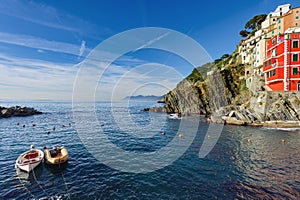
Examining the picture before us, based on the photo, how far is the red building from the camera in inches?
1458

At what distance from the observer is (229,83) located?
203 feet

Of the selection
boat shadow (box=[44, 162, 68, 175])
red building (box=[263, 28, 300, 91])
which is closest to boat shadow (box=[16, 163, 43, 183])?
boat shadow (box=[44, 162, 68, 175])

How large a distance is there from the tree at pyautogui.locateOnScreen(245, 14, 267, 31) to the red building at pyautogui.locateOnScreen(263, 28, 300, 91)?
46991mm

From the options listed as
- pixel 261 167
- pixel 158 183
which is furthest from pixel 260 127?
pixel 158 183

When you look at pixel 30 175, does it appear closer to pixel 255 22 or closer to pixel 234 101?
pixel 234 101

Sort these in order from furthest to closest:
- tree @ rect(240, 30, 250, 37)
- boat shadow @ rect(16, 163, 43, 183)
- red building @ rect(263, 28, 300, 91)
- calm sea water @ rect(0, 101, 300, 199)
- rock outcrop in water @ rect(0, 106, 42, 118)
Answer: tree @ rect(240, 30, 250, 37) < rock outcrop in water @ rect(0, 106, 42, 118) < red building @ rect(263, 28, 300, 91) < boat shadow @ rect(16, 163, 43, 183) < calm sea water @ rect(0, 101, 300, 199)

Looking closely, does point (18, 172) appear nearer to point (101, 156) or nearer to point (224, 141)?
point (101, 156)

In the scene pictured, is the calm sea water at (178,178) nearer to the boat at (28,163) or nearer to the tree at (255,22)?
the boat at (28,163)

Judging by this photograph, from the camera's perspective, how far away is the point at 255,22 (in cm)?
8025

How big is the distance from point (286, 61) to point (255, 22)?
183 feet

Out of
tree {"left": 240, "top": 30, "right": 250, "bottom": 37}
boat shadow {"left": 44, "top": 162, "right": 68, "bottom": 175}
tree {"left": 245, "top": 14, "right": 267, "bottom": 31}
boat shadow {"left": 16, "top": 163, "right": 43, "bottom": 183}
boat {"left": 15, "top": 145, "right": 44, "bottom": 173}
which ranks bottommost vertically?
boat shadow {"left": 16, "top": 163, "right": 43, "bottom": 183}

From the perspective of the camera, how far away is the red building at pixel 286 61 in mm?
37031

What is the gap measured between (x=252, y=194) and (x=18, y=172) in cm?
2077

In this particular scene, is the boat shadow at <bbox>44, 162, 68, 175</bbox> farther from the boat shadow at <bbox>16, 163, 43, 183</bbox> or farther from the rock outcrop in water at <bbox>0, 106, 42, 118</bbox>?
the rock outcrop in water at <bbox>0, 106, 42, 118</bbox>
